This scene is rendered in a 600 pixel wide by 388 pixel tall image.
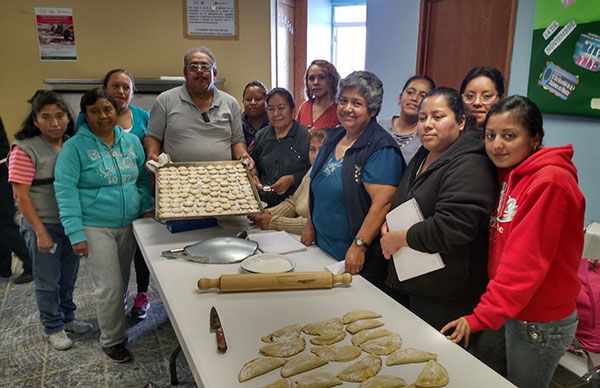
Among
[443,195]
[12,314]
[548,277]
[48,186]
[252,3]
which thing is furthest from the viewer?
[252,3]

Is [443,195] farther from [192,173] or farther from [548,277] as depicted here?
[192,173]

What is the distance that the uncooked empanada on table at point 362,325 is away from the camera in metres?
1.27

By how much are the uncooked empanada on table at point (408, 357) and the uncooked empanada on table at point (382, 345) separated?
22mm

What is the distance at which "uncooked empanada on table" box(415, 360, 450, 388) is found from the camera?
1033 millimetres

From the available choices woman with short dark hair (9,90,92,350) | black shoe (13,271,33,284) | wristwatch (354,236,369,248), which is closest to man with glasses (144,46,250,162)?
woman with short dark hair (9,90,92,350)

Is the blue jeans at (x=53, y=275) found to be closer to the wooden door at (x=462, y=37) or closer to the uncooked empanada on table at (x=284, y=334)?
the uncooked empanada on table at (x=284, y=334)

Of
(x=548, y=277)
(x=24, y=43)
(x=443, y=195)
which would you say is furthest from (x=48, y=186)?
(x=24, y=43)

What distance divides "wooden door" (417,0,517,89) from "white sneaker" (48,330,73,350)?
323 cm

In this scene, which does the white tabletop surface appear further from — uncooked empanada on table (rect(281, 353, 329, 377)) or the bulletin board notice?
the bulletin board notice

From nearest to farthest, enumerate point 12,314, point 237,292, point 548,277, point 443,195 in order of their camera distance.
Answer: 1. point 548,277
2. point 443,195
3. point 237,292
4. point 12,314

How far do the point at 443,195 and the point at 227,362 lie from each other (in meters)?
0.79

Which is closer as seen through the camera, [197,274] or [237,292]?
[237,292]

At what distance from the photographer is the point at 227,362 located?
3.70ft

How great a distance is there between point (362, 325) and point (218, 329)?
1.35 feet
